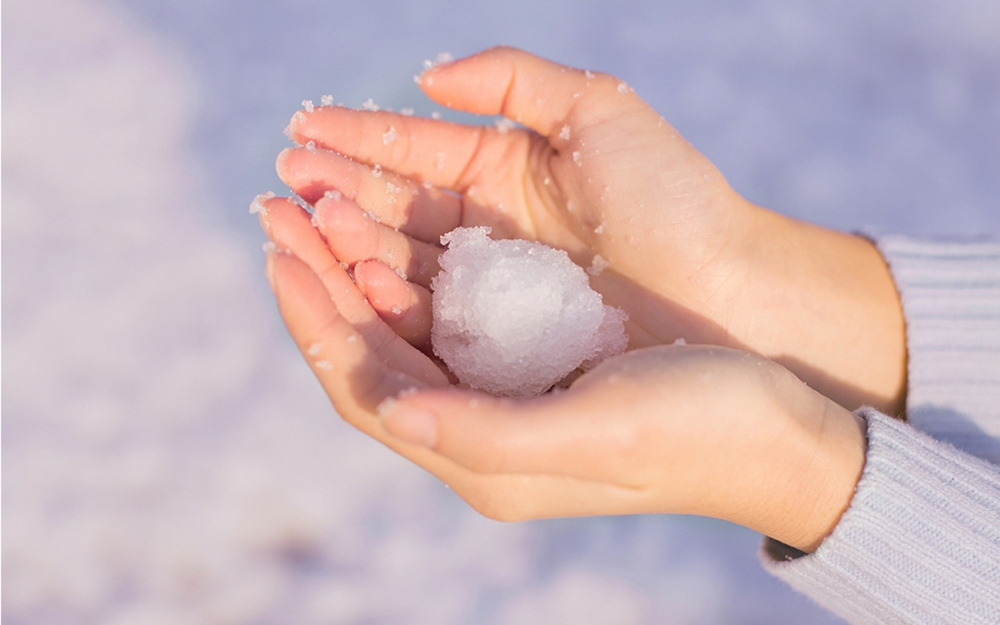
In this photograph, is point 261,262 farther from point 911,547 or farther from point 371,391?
point 911,547

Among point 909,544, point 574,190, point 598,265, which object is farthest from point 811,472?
point 574,190

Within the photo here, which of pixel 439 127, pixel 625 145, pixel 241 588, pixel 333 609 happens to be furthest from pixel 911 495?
pixel 241 588

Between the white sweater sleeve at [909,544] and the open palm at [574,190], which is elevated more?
the open palm at [574,190]

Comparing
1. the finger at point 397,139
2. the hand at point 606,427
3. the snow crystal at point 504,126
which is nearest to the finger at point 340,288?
the hand at point 606,427

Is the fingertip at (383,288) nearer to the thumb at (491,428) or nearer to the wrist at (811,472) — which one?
the thumb at (491,428)

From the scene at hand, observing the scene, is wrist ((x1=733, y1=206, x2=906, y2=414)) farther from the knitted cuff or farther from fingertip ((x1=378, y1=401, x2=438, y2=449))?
fingertip ((x1=378, y1=401, x2=438, y2=449))

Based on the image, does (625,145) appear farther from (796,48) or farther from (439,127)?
(796,48)
